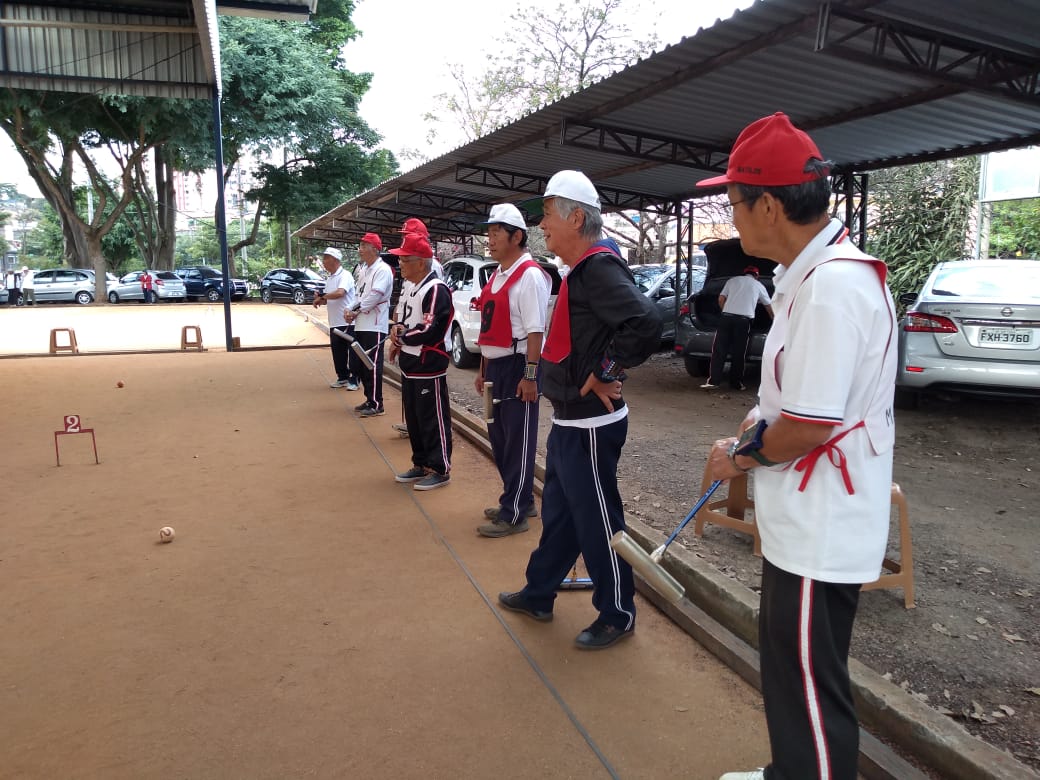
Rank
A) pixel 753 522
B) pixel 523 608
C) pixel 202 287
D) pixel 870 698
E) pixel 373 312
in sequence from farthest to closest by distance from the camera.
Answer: pixel 202 287 → pixel 373 312 → pixel 753 522 → pixel 523 608 → pixel 870 698

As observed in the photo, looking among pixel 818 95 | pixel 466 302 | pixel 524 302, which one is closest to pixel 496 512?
pixel 524 302

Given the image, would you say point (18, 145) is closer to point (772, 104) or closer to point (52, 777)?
point (772, 104)

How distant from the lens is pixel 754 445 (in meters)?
1.76

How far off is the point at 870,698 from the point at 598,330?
5.36ft

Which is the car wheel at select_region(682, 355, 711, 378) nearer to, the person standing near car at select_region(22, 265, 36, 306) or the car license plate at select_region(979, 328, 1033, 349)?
the car license plate at select_region(979, 328, 1033, 349)

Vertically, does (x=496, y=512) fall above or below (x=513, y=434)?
below

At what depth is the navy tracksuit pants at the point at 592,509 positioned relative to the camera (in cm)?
293

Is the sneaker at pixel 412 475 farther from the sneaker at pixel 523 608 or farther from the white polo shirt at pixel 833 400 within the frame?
the white polo shirt at pixel 833 400

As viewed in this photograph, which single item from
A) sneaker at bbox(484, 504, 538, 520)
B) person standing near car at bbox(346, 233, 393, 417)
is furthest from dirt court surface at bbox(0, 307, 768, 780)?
person standing near car at bbox(346, 233, 393, 417)

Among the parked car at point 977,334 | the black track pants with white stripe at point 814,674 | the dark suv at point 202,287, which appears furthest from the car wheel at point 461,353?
the dark suv at point 202,287

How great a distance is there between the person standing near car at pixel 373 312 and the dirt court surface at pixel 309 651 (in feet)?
7.22

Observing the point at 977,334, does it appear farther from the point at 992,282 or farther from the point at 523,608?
the point at 523,608

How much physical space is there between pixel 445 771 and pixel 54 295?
114 feet

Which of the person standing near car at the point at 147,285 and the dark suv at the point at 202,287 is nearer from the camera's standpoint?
the person standing near car at the point at 147,285
